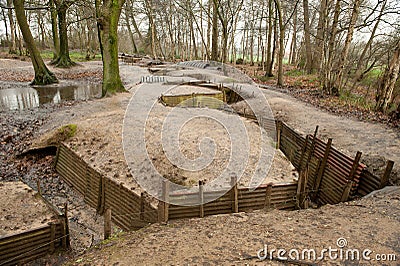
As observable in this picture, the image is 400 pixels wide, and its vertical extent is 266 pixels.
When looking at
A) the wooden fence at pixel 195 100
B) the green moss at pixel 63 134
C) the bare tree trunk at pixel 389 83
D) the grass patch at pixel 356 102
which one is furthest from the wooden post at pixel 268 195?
the grass patch at pixel 356 102

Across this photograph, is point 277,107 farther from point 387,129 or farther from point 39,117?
point 39,117

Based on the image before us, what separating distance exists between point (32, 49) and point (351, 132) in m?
17.4

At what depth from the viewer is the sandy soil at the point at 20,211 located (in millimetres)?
5340

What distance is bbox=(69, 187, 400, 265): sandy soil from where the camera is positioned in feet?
11.0

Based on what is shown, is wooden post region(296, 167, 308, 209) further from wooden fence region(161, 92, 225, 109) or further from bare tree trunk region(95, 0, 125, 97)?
bare tree trunk region(95, 0, 125, 97)

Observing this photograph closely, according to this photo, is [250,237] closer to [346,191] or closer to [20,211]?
[346,191]

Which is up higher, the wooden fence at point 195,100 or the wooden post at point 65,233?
the wooden fence at point 195,100

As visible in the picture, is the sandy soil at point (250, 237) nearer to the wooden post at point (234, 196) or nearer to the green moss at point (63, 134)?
the wooden post at point (234, 196)

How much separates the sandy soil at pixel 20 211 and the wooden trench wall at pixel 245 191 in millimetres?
1145

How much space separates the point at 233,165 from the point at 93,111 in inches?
254

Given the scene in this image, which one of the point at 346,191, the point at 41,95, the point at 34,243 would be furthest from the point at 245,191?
the point at 41,95

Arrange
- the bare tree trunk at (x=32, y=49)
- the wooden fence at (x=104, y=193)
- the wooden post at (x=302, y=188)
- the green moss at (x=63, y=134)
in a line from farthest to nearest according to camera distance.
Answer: the bare tree trunk at (x=32, y=49) < the green moss at (x=63, y=134) < the wooden post at (x=302, y=188) < the wooden fence at (x=104, y=193)

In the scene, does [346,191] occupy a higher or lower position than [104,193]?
higher

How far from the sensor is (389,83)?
10.8m
